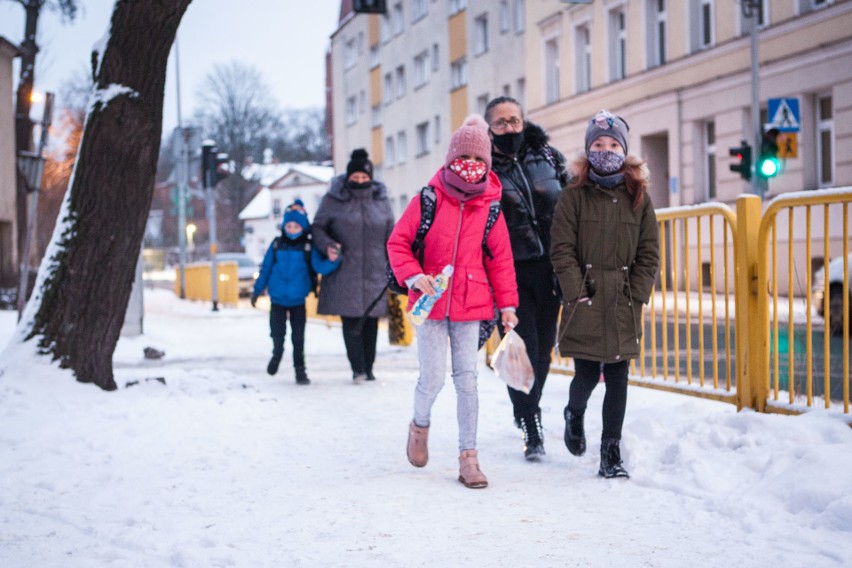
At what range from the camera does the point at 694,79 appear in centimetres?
2505

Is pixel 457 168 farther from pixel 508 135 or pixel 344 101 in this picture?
pixel 344 101

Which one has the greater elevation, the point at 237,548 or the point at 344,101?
the point at 344,101

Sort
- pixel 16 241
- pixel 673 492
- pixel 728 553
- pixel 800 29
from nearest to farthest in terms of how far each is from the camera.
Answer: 1. pixel 728 553
2. pixel 673 492
3. pixel 800 29
4. pixel 16 241

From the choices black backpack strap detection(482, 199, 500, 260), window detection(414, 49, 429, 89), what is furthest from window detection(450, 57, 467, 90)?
black backpack strap detection(482, 199, 500, 260)

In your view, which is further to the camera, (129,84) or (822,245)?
(129,84)

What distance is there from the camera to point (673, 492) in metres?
4.95

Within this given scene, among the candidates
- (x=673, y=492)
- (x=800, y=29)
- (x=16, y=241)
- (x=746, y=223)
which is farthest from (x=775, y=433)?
(x=16, y=241)

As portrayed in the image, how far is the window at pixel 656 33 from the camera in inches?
1053

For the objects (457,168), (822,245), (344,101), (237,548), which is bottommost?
(237,548)

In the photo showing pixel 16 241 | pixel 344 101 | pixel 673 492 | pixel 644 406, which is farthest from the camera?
pixel 344 101

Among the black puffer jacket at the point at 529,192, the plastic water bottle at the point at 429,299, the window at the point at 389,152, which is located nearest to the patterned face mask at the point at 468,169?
the plastic water bottle at the point at 429,299

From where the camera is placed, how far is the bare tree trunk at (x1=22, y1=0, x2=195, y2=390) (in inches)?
310

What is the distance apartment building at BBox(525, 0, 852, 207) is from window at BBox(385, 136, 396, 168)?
49.0 feet

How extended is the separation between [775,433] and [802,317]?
43.8 inches
